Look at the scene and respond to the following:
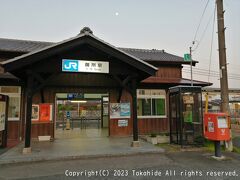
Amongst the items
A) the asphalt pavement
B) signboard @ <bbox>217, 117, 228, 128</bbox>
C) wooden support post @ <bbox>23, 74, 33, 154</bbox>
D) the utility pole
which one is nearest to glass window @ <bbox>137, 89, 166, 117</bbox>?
the utility pole

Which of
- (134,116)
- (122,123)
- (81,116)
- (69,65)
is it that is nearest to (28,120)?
(69,65)

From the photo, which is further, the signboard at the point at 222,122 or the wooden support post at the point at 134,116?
the wooden support post at the point at 134,116

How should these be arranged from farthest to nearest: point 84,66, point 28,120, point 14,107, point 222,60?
1. point 14,107
2. point 222,60
3. point 84,66
4. point 28,120

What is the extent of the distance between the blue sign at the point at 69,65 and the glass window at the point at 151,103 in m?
4.61

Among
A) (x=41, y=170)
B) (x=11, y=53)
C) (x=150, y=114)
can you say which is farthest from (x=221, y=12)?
(x=11, y=53)

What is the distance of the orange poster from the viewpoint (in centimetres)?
841

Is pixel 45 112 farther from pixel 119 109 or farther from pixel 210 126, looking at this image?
pixel 210 126

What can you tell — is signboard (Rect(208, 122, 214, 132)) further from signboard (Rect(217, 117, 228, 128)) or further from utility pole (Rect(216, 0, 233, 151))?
utility pole (Rect(216, 0, 233, 151))

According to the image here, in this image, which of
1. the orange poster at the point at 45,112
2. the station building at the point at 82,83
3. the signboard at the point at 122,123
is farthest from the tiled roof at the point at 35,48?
the signboard at the point at 122,123

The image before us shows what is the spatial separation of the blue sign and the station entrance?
→ 424 cm

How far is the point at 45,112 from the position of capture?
8.43 m

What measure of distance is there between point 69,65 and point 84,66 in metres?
0.53

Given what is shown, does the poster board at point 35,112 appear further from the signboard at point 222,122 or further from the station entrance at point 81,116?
A: the signboard at point 222,122

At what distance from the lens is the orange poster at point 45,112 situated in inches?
331
